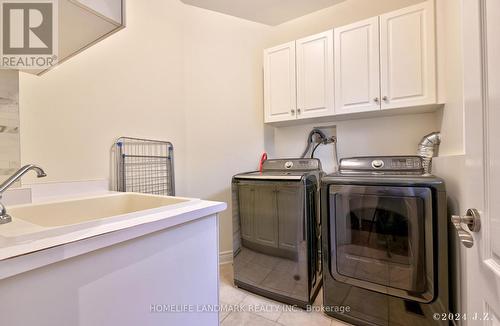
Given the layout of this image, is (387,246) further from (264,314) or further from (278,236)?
(264,314)

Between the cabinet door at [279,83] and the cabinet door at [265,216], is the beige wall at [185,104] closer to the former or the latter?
the cabinet door at [279,83]

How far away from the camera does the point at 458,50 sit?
127 centimetres

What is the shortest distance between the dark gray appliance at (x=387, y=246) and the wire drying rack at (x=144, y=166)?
1.43 m

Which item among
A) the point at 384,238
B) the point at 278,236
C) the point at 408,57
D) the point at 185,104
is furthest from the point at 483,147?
the point at 185,104

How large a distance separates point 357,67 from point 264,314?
2155 mm

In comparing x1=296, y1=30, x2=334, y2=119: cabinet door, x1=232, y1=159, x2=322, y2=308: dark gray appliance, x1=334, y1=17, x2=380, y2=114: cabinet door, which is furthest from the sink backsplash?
x1=334, y1=17, x2=380, y2=114: cabinet door

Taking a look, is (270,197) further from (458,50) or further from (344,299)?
(458,50)

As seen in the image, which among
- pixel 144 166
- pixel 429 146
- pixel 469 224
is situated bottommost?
pixel 469 224

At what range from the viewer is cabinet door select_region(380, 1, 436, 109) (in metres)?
1.64

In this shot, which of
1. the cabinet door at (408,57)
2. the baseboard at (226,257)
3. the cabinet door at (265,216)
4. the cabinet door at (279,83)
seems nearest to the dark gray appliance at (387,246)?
the cabinet door at (265,216)

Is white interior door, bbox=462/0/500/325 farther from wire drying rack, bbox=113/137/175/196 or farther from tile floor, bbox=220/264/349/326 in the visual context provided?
wire drying rack, bbox=113/137/175/196

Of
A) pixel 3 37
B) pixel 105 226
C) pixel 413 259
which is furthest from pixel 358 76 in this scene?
pixel 3 37

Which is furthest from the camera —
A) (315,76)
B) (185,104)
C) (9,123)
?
(185,104)

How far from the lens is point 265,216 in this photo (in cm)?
179
